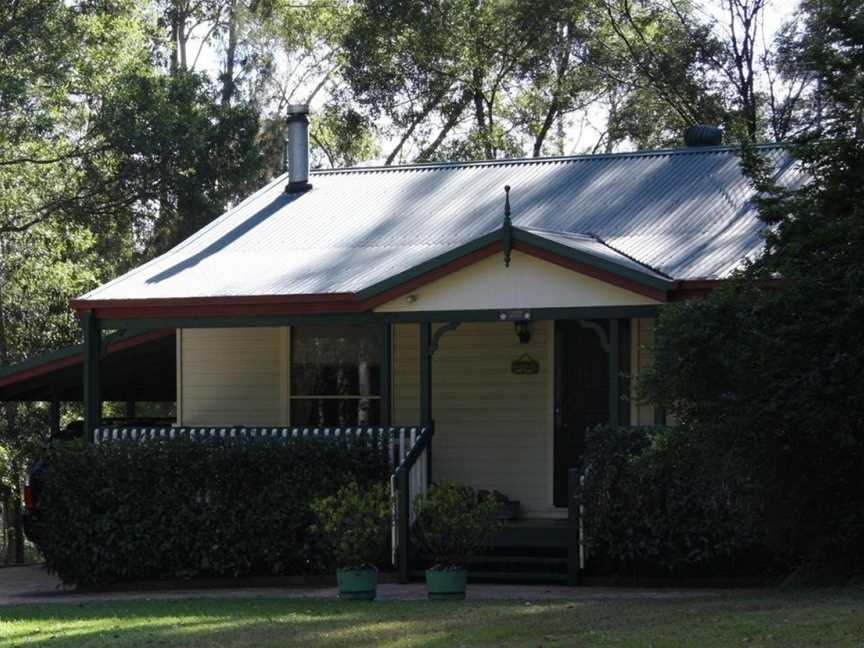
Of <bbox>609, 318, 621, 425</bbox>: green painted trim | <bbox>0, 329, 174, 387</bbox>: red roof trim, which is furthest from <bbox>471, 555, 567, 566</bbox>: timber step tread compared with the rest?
→ <bbox>0, 329, 174, 387</bbox>: red roof trim

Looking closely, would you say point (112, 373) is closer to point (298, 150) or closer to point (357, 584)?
point (298, 150)

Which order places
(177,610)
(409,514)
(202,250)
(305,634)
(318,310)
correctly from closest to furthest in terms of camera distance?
(305,634)
(177,610)
(409,514)
(318,310)
(202,250)

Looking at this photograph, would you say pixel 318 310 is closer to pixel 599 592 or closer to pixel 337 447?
pixel 337 447

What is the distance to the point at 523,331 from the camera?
56.3 feet

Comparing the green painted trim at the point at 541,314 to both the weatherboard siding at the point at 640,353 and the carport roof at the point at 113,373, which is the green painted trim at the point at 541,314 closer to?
the weatherboard siding at the point at 640,353

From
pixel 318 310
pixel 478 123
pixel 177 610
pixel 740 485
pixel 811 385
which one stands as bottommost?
pixel 177 610

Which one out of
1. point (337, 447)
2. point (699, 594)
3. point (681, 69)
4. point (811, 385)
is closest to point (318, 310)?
point (337, 447)

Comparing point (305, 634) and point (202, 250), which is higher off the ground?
point (202, 250)

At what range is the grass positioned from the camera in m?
9.37

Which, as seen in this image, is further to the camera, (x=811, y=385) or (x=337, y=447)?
(x=337, y=447)

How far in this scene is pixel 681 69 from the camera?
3228cm

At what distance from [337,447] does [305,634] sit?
173 inches

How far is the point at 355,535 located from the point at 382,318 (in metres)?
3.27

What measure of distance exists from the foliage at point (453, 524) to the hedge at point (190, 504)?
179 centimetres
